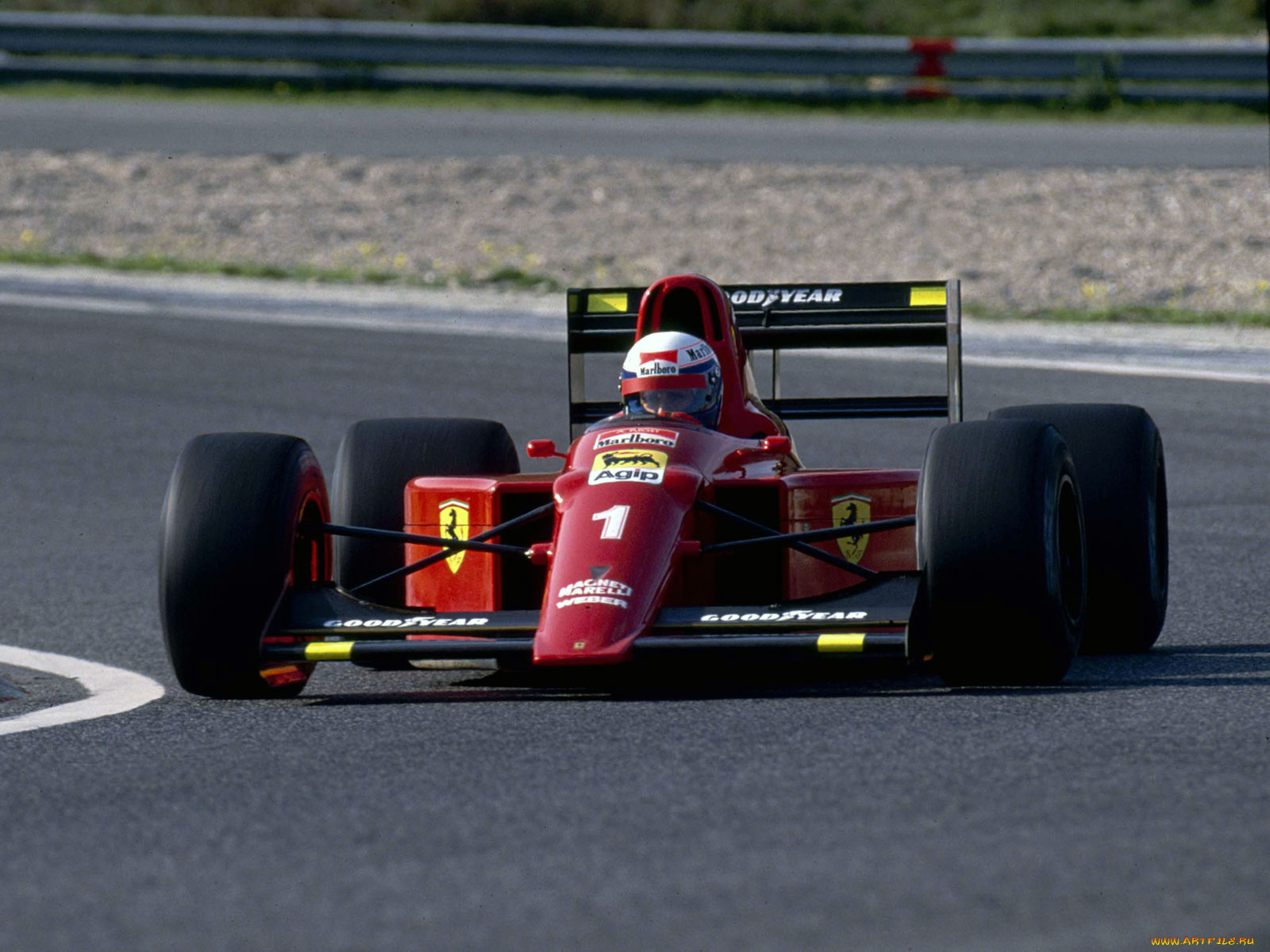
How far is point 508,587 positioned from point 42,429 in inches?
306

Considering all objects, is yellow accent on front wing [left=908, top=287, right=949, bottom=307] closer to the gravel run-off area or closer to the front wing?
the front wing

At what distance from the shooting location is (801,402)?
355 inches

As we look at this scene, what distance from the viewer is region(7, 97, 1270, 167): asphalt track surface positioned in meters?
21.9

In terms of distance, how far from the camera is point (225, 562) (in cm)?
677

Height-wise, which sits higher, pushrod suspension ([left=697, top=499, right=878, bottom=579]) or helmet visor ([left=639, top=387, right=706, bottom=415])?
helmet visor ([left=639, top=387, right=706, bottom=415])

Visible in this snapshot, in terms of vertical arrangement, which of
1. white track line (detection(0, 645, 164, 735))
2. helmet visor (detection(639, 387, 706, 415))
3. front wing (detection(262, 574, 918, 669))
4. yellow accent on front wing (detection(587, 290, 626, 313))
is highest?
yellow accent on front wing (detection(587, 290, 626, 313))

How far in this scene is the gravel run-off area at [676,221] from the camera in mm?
17703

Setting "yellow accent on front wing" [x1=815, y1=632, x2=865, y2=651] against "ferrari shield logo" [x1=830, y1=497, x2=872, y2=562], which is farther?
"ferrari shield logo" [x1=830, y1=497, x2=872, y2=562]

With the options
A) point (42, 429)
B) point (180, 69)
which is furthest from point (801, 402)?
point (180, 69)

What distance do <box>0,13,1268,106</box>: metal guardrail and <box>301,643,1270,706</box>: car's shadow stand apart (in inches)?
703

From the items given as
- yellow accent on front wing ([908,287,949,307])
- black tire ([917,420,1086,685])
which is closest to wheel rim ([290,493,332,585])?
black tire ([917,420,1086,685])

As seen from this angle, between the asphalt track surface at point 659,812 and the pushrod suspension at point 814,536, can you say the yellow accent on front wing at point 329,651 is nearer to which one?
the asphalt track surface at point 659,812

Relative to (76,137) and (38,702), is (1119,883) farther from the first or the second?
(76,137)

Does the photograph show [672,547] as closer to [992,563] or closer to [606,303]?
[992,563]
